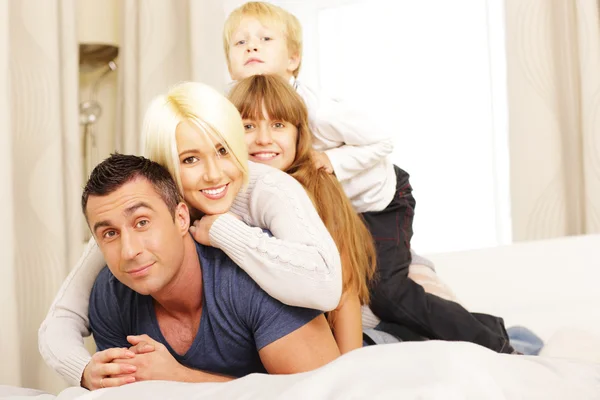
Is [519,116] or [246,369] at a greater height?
[519,116]

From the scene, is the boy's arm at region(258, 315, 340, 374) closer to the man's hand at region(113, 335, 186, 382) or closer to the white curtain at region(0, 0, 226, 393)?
the man's hand at region(113, 335, 186, 382)

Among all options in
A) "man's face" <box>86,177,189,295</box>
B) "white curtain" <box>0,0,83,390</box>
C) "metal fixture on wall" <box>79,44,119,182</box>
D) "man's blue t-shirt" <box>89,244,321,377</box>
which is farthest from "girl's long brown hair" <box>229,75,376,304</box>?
"metal fixture on wall" <box>79,44,119,182</box>

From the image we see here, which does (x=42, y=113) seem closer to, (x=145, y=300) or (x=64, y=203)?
(x=64, y=203)

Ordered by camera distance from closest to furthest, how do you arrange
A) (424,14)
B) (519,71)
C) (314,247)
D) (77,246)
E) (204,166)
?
1. (314,247)
2. (204,166)
3. (519,71)
4. (77,246)
5. (424,14)

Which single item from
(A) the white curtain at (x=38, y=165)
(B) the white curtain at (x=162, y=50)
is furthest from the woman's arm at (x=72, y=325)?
(B) the white curtain at (x=162, y=50)

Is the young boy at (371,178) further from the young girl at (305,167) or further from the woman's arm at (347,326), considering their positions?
→ the woman's arm at (347,326)

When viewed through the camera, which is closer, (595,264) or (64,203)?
(595,264)

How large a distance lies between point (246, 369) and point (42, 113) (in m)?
1.65

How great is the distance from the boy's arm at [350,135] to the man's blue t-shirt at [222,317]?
0.48 m

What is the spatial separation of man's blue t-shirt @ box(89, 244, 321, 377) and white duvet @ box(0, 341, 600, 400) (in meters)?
0.41

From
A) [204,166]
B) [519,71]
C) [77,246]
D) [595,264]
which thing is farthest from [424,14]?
[204,166]

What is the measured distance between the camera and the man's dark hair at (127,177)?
4.16 ft

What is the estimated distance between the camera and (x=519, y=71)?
2609 millimetres

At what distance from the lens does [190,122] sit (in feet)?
4.56
